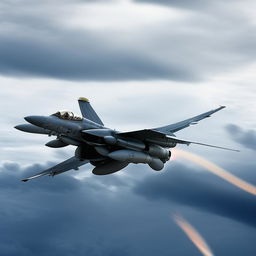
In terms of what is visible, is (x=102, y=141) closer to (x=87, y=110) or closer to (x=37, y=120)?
(x=87, y=110)

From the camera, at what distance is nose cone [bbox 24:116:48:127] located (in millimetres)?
52906

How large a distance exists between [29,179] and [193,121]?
17.2m

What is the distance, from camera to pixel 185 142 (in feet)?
187

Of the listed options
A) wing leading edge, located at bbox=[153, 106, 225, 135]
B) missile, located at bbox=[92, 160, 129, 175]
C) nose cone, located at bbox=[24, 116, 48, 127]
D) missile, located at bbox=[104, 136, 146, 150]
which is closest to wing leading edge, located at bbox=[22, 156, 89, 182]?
missile, located at bbox=[92, 160, 129, 175]

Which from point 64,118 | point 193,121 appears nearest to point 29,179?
point 64,118

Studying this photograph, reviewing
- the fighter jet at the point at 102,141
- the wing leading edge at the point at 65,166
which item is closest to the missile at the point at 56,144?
the fighter jet at the point at 102,141

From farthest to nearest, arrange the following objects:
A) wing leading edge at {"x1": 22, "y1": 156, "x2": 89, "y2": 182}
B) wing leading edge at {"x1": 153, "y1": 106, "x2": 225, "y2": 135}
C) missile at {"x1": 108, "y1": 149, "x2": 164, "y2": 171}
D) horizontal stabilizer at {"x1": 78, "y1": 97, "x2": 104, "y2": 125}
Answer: wing leading edge at {"x1": 153, "y1": 106, "x2": 225, "y2": 135} < wing leading edge at {"x1": 22, "y1": 156, "x2": 89, "y2": 182} < horizontal stabilizer at {"x1": 78, "y1": 97, "x2": 104, "y2": 125} < missile at {"x1": 108, "y1": 149, "x2": 164, "y2": 171}

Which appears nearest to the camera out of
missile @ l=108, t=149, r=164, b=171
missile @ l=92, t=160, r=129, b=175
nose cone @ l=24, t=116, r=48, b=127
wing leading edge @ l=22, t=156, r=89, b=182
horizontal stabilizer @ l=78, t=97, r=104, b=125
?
nose cone @ l=24, t=116, r=48, b=127

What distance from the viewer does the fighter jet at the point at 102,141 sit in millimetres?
54297

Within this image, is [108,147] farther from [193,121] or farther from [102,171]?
[193,121]

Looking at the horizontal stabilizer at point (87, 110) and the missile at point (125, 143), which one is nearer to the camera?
the missile at point (125, 143)

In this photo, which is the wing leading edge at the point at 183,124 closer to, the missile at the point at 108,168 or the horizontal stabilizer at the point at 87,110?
the missile at the point at 108,168

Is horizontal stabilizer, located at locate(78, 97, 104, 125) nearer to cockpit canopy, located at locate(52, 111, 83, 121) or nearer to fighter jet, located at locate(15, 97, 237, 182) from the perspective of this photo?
fighter jet, located at locate(15, 97, 237, 182)

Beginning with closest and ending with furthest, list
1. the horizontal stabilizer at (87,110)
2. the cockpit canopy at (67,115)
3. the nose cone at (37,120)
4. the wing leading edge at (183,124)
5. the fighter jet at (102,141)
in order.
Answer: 1. the nose cone at (37,120)
2. the fighter jet at (102,141)
3. the cockpit canopy at (67,115)
4. the horizontal stabilizer at (87,110)
5. the wing leading edge at (183,124)
